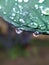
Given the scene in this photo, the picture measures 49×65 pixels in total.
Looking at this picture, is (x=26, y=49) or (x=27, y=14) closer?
(x=27, y=14)

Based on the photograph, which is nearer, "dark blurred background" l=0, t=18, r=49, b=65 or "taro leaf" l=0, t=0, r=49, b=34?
"taro leaf" l=0, t=0, r=49, b=34

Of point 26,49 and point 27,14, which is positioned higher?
point 27,14

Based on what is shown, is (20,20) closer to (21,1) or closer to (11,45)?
(21,1)

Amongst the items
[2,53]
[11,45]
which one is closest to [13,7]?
[11,45]

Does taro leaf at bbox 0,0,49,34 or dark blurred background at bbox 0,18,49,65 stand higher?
taro leaf at bbox 0,0,49,34

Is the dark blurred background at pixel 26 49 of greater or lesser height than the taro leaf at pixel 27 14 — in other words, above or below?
below

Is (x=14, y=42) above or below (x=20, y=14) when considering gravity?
below

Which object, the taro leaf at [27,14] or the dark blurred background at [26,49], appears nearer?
the taro leaf at [27,14]

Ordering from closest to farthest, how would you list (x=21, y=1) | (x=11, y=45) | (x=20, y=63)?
(x=21, y=1) < (x=11, y=45) < (x=20, y=63)
